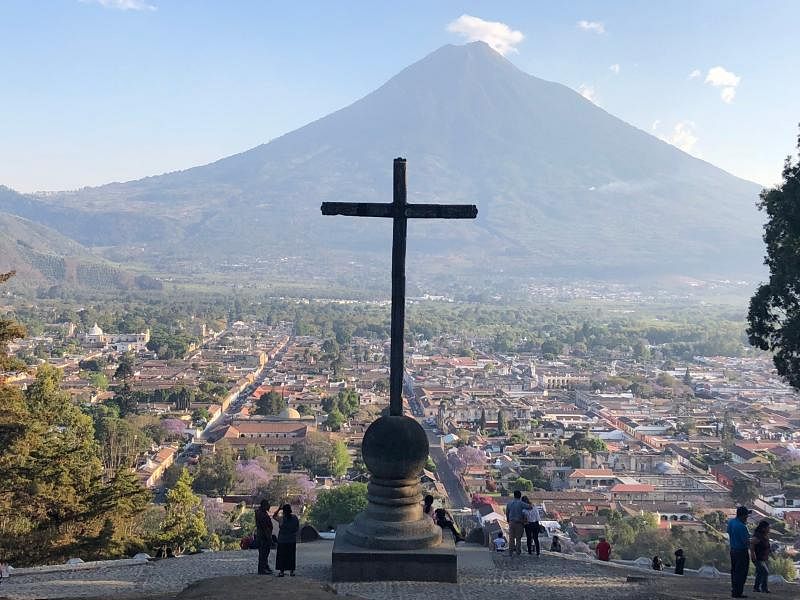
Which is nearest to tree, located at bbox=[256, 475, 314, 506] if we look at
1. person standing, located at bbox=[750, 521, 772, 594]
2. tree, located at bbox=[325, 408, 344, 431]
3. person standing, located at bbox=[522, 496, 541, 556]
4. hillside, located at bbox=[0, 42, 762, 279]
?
tree, located at bbox=[325, 408, 344, 431]

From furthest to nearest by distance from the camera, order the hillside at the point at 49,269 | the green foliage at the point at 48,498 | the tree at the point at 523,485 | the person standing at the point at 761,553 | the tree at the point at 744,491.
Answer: the hillside at the point at 49,269 < the tree at the point at 523,485 < the tree at the point at 744,491 < the green foliage at the point at 48,498 < the person standing at the point at 761,553

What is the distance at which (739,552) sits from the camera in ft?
22.8

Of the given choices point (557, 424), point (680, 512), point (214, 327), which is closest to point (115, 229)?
point (214, 327)

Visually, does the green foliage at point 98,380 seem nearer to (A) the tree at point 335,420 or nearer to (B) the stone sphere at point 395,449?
(A) the tree at point 335,420

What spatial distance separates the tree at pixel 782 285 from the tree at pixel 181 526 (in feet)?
32.6

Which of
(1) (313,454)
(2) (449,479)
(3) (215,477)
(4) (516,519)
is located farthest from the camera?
(1) (313,454)

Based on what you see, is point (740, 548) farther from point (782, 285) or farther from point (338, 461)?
point (338, 461)

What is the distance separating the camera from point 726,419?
4072 cm

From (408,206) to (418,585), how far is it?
3.50 m

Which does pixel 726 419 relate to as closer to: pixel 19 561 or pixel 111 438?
pixel 111 438

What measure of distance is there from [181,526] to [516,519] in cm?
889

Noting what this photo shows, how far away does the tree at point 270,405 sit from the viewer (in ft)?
133

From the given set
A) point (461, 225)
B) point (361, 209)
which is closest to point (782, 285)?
point (361, 209)

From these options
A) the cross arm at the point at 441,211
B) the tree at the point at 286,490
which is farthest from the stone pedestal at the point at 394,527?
the tree at the point at 286,490
